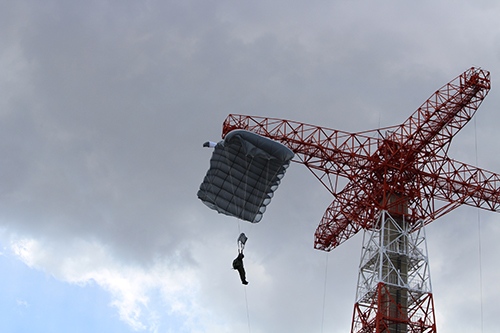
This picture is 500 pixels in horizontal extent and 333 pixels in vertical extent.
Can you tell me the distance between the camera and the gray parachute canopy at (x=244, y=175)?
1309 inches

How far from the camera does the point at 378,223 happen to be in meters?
40.9

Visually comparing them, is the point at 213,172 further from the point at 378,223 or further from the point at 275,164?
the point at 378,223

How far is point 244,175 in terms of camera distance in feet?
113

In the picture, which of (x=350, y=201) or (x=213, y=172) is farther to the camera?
(x=350, y=201)

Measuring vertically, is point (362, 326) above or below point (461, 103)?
below

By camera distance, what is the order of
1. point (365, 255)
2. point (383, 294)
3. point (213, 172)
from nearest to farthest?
1. point (213, 172)
2. point (383, 294)
3. point (365, 255)

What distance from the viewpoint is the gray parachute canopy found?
33250mm

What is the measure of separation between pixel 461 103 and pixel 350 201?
9.72m

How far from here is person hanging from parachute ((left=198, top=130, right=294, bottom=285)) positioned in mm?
33250

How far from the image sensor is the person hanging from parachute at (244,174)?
3325 centimetres

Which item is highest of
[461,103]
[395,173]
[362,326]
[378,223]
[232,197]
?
[461,103]

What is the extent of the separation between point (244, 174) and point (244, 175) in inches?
2.6

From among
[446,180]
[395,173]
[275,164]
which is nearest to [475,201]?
[446,180]

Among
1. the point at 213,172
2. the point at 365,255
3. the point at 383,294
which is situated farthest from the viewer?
the point at 365,255
